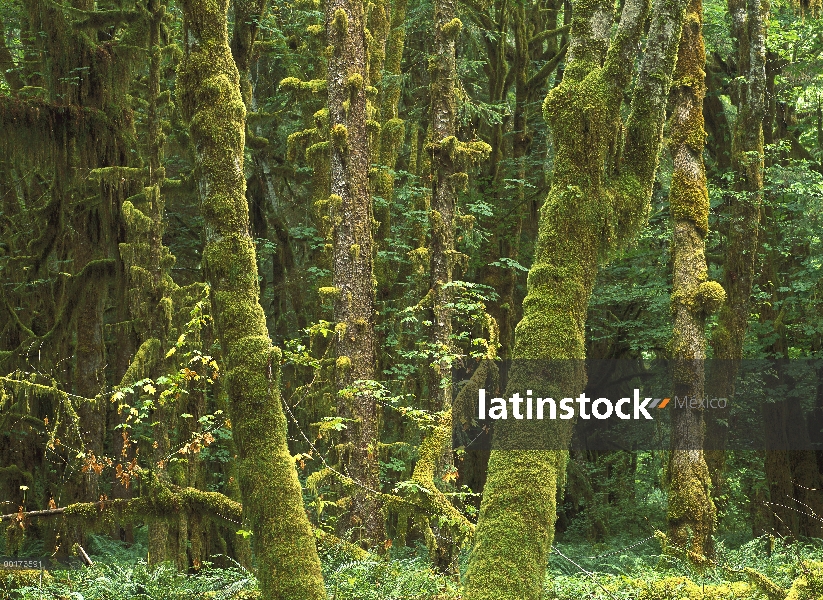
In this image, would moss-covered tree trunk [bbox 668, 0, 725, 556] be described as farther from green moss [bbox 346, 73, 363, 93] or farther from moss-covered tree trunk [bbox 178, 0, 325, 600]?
moss-covered tree trunk [bbox 178, 0, 325, 600]

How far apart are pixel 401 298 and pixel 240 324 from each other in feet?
35.5

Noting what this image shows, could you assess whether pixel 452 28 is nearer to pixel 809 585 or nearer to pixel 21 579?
pixel 809 585

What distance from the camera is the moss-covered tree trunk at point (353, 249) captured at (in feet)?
34.9

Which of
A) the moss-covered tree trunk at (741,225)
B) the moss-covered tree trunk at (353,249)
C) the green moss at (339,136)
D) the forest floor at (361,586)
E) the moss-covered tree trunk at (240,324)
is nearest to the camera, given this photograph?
the moss-covered tree trunk at (240,324)

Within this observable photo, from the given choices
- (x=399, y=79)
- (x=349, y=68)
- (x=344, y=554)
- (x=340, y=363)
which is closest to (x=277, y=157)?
(x=399, y=79)

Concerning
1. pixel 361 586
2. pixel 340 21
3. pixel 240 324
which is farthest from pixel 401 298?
pixel 240 324

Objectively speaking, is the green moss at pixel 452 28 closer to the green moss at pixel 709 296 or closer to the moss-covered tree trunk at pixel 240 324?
the green moss at pixel 709 296

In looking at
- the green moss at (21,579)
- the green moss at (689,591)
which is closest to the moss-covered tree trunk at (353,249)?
the green moss at (21,579)

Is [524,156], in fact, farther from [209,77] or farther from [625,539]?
[209,77]

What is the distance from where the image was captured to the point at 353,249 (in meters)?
10.9

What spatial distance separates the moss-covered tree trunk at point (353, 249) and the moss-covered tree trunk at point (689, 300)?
3.84 m

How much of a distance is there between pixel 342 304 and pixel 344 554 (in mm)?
3701

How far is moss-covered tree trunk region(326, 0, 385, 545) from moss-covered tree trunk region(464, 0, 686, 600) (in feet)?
16.8

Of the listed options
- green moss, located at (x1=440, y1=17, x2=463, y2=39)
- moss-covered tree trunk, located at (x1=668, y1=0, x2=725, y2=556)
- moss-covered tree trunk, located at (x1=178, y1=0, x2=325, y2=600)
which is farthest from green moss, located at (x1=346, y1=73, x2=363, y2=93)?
moss-covered tree trunk, located at (x1=178, y1=0, x2=325, y2=600)
